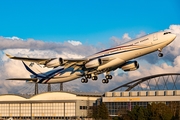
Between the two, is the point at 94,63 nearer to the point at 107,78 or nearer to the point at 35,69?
the point at 107,78

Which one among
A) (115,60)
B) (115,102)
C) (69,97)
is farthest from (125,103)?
(115,60)

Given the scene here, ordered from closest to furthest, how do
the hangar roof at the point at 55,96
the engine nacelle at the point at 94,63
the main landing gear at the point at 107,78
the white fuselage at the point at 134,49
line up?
1. the white fuselage at the point at 134,49
2. the engine nacelle at the point at 94,63
3. the main landing gear at the point at 107,78
4. the hangar roof at the point at 55,96

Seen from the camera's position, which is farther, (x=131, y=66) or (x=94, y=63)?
(x=131, y=66)

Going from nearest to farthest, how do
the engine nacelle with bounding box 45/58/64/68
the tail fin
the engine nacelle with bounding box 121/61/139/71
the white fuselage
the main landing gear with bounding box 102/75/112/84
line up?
the white fuselage → the engine nacelle with bounding box 45/58/64/68 → the engine nacelle with bounding box 121/61/139/71 → the main landing gear with bounding box 102/75/112/84 → the tail fin

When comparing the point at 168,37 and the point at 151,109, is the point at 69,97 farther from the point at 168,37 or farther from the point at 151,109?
the point at 168,37

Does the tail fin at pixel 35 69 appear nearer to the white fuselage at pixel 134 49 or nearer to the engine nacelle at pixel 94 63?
the engine nacelle at pixel 94 63

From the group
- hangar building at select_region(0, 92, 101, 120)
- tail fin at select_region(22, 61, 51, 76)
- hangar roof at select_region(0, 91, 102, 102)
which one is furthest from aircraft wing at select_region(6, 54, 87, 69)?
hangar roof at select_region(0, 91, 102, 102)

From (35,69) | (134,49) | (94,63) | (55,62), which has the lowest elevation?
(94,63)

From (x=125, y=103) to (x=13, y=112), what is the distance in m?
43.1

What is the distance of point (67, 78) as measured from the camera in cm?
9769

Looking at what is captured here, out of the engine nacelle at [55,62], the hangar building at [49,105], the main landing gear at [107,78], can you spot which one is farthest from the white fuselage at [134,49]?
the hangar building at [49,105]

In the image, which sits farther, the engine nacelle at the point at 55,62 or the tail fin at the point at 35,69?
the tail fin at the point at 35,69

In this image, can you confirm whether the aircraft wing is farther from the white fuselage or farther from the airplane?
the white fuselage

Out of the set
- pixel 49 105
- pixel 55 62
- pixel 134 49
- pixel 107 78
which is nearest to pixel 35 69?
pixel 107 78
